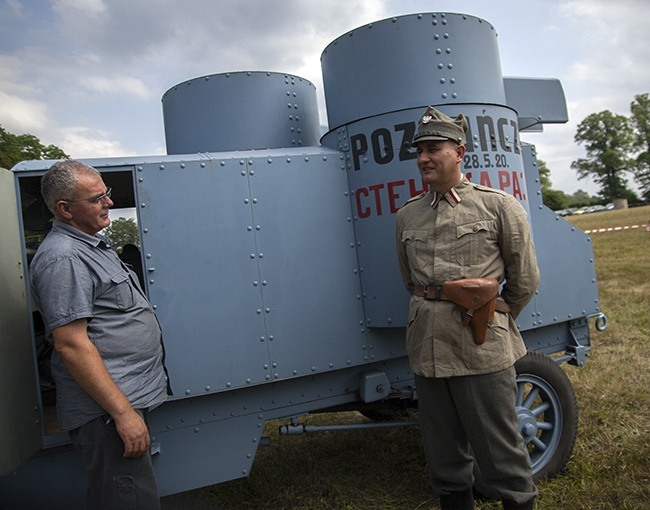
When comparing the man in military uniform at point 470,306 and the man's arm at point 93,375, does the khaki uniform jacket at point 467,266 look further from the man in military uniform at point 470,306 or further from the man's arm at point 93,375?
the man's arm at point 93,375

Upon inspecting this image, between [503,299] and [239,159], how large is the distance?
56.7 inches

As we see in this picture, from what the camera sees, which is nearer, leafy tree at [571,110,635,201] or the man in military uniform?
the man in military uniform

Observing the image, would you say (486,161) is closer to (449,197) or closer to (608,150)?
(449,197)

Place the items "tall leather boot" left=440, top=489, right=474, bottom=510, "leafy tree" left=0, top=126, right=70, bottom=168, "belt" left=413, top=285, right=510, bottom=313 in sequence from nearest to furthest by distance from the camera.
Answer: "belt" left=413, top=285, right=510, bottom=313 → "tall leather boot" left=440, top=489, right=474, bottom=510 → "leafy tree" left=0, top=126, right=70, bottom=168

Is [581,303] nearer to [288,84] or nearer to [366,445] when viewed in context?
[366,445]

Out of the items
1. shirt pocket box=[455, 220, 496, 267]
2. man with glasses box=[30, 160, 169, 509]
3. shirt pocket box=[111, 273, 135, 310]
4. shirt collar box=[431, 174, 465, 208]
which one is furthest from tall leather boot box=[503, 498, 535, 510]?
shirt pocket box=[111, 273, 135, 310]

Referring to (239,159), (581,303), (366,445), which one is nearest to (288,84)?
(239,159)

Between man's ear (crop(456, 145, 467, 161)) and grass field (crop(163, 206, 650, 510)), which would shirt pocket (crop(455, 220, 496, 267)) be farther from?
grass field (crop(163, 206, 650, 510))

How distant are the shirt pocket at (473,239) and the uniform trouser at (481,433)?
0.51 meters

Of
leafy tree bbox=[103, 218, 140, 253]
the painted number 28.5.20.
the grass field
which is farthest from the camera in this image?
the grass field

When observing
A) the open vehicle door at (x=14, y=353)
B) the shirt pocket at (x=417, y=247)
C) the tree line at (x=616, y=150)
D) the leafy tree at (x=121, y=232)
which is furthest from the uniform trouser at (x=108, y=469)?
the tree line at (x=616, y=150)

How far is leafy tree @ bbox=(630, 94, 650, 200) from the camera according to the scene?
46.5 metres

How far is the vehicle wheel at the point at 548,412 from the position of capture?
3.08 m

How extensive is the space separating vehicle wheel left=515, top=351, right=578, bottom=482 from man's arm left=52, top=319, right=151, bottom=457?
2.14m
